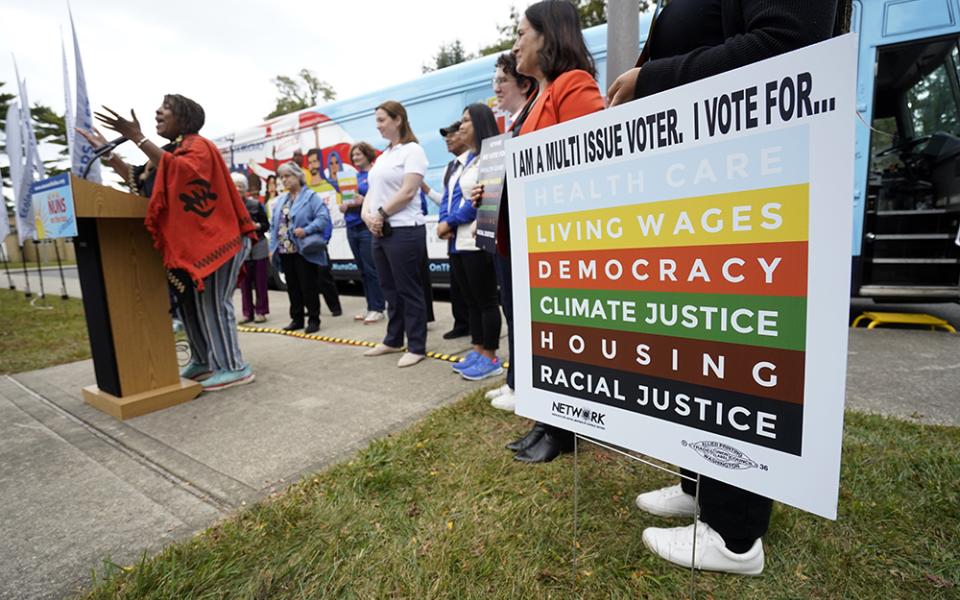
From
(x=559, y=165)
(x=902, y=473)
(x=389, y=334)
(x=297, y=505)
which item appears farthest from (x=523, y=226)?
(x=389, y=334)

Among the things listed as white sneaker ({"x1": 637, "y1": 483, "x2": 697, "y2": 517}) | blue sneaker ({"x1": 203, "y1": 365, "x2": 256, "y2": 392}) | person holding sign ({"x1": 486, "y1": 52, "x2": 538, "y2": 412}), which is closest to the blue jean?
blue sneaker ({"x1": 203, "y1": 365, "x2": 256, "y2": 392})

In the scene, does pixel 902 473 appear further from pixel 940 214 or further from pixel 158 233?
pixel 940 214

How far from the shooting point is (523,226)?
1.40 meters

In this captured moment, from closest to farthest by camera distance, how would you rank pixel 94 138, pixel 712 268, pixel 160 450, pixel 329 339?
1. pixel 712 268
2. pixel 160 450
3. pixel 94 138
4. pixel 329 339

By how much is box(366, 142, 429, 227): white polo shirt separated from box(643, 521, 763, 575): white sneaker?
2740mm

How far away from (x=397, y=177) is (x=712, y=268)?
2991 millimetres

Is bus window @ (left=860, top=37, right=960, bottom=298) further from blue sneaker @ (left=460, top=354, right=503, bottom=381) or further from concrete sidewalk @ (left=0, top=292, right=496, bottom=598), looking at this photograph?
concrete sidewalk @ (left=0, top=292, right=496, bottom=598)

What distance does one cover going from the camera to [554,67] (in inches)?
74.1

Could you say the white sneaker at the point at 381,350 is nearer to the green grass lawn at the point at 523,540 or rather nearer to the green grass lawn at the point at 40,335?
the green grass lawn at the point at 523,540

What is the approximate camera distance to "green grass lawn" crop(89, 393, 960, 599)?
133cm

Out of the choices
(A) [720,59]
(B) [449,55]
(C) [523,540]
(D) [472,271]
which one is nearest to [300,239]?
(D) [472,271]

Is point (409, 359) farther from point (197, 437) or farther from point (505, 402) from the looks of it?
point (197, 437)

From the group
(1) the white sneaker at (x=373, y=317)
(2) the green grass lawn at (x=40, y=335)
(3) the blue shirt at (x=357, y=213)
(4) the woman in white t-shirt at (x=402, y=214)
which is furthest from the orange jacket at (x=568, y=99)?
(2) the green grass lawn at (x=40, y=335)

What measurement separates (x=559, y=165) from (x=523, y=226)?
21 centimetres
